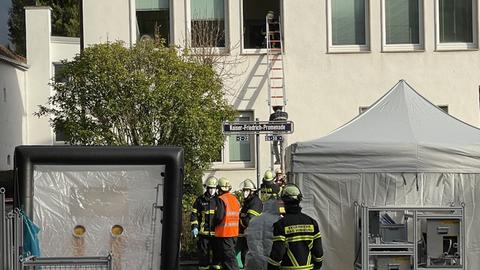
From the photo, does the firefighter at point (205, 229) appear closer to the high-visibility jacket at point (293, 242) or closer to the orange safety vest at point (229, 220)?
the orange safety vest at point (229, 220)

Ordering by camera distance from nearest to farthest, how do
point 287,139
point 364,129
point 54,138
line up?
point 364,129, point 287,139, point 54,138

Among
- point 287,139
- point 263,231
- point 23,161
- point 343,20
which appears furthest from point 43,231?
point 343,20

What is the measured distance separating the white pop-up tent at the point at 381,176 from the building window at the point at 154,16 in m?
12.9

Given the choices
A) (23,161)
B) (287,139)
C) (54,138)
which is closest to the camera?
(23,161)

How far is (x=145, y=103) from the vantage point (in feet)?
61.6

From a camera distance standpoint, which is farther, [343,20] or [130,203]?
[343,20]

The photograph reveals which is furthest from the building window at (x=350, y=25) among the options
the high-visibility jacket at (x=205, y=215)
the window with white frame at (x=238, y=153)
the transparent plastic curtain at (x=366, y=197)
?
the transparent plastic curtain at (x=366, y=197)

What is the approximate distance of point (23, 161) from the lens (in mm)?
10539

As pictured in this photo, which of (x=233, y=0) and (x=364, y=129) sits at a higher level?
(x=233, y=0)

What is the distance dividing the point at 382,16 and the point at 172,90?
7.99 meters

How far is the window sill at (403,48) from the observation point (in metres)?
24.2

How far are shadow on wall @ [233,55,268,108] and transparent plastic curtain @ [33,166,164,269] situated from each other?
13743 mm

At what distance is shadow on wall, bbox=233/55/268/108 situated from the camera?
24328 millimetres

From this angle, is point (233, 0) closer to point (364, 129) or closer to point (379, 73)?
point (379, 73)
